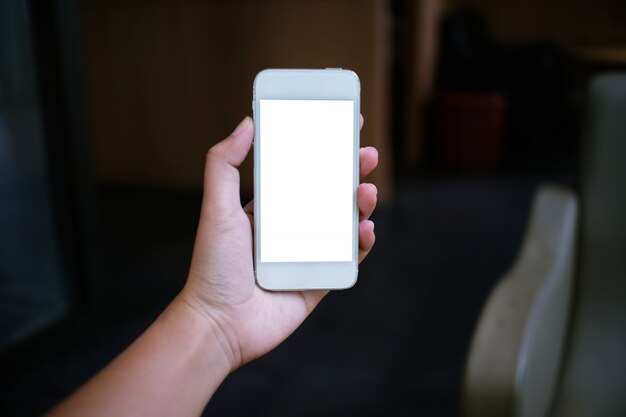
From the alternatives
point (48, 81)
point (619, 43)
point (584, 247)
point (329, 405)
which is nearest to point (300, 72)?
point (584, 247)

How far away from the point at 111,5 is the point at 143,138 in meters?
0.75

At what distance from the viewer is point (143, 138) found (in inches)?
151

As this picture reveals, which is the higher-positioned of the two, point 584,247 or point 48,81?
point 48,81

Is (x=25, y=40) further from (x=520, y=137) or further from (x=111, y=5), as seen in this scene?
(x=520, y=137)

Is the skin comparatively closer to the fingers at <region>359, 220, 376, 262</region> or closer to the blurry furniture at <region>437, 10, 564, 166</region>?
the fingers at <region>359, 220, 376, 262</region>

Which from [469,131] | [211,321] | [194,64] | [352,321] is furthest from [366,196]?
[469,131]

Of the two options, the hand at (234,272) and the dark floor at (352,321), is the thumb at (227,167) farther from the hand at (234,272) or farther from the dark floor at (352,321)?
the dark floor at (352,321)

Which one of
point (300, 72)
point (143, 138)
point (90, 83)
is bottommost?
point (143, 138)

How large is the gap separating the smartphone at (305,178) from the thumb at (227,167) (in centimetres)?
1

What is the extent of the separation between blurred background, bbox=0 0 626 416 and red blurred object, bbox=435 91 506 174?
1 centimetres

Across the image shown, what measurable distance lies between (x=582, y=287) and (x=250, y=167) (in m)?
0.91

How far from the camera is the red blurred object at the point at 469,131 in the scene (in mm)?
4176

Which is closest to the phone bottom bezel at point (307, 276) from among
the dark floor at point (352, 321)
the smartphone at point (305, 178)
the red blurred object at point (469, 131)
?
the smartphone at point (305, 178)

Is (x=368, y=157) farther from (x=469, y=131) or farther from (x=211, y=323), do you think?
(x=469, y=131)
